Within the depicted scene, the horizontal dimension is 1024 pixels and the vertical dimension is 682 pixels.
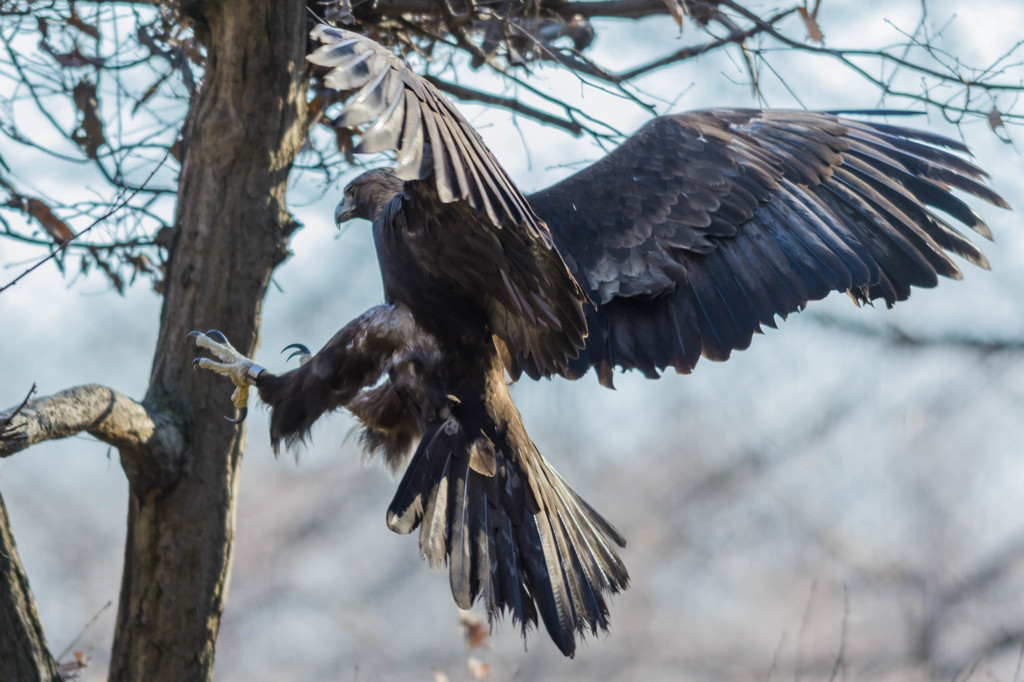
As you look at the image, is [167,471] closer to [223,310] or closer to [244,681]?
[223,310]

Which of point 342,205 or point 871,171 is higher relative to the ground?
point 342,205

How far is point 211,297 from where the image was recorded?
3.07 metres

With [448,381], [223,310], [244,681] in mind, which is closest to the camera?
[448,381]

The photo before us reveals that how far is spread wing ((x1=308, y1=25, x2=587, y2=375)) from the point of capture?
1713 millimetres

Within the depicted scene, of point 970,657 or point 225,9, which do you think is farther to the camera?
point 970,657

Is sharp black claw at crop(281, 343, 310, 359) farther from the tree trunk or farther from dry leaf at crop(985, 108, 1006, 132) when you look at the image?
dry leaf at crop(985, 108, 1006, 132)

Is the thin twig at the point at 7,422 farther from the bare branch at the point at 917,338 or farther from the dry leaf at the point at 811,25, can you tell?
the bare branch at the point at 917,338

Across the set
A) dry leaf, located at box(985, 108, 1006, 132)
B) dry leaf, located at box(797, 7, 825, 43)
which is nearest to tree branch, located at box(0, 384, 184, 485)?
dry leaf, located at box(797, 7, 825, 43)

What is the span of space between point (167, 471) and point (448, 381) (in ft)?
2.83

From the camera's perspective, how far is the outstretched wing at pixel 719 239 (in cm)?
283

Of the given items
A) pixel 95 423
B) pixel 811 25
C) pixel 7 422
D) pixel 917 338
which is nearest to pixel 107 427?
pixel 95 423

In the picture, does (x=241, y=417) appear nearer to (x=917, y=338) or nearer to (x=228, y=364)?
(x=228, y=364)

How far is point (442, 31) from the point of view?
11.6ft

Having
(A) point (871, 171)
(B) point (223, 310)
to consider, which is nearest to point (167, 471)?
(B) point (223, 310)
